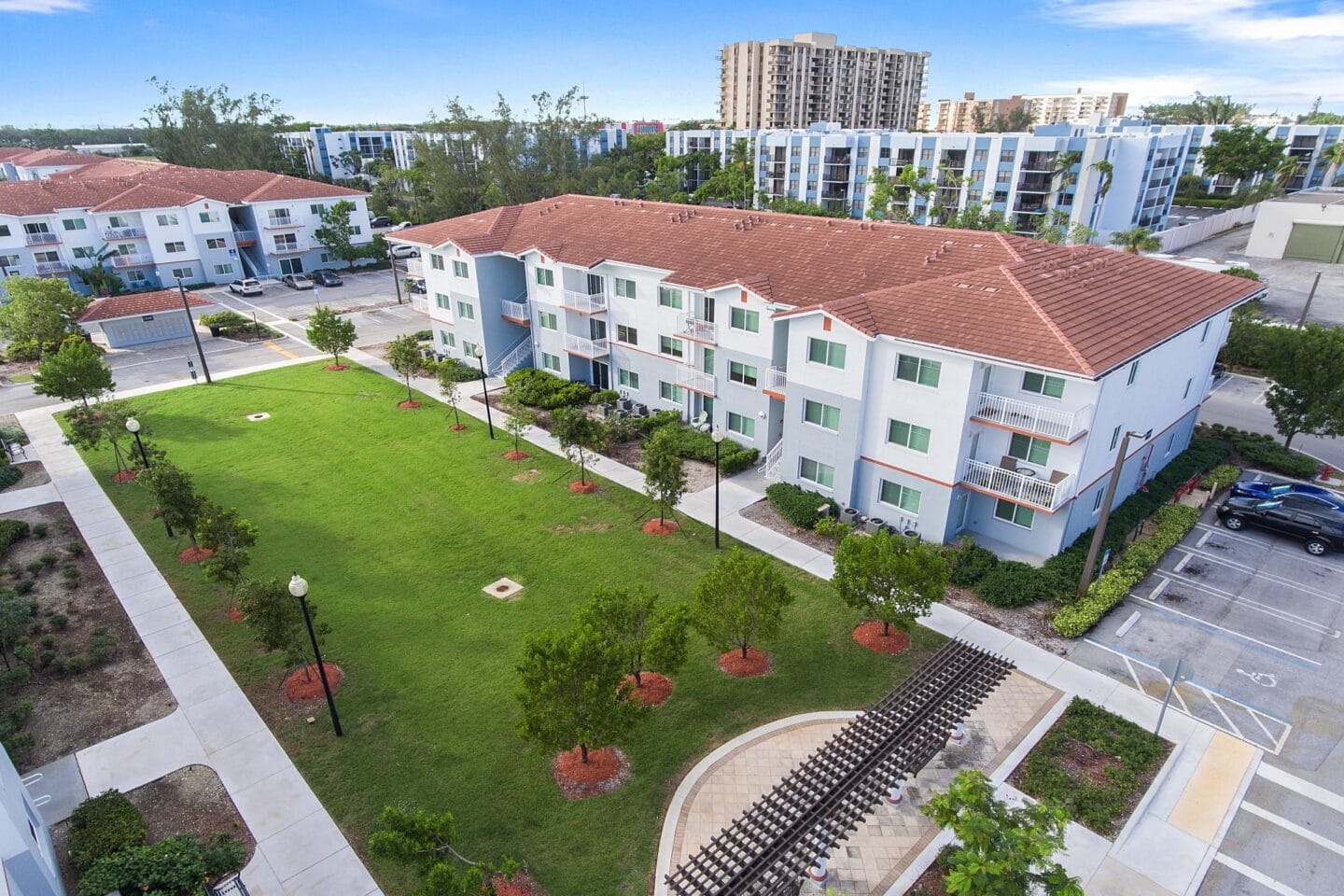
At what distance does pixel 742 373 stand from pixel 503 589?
14.1 meters

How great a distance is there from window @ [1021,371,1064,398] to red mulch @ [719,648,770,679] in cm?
1213

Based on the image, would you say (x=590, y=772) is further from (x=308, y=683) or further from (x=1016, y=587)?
(x=1016, y=587)

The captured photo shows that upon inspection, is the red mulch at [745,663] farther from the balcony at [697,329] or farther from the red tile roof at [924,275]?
the balcony at [697,329]

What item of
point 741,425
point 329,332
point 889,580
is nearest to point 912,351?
point 889,580

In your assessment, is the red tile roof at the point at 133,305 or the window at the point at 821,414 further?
the red tile roof at the point at 133,305

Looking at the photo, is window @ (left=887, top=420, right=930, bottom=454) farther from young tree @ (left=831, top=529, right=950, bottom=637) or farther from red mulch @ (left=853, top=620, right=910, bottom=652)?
red mulch @ (left=853, top=620, right=910, bottom=652)

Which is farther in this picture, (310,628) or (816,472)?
(816,472)

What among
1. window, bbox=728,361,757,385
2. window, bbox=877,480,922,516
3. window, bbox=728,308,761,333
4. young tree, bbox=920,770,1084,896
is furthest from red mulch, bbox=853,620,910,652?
window, bbox=728,308,761,333

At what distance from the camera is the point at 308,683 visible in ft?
66.3

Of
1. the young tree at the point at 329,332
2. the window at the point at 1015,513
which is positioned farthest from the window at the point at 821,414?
the young tree at the point at 329,332

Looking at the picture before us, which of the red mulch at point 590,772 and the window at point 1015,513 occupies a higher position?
the window at point 1015,513

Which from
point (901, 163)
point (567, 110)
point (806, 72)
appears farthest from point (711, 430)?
point (806, 72)

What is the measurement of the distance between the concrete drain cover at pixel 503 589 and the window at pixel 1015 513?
16699 millimetres

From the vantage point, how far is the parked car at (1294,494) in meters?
25.6
